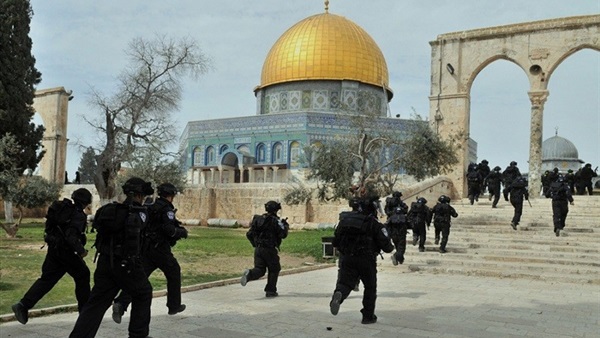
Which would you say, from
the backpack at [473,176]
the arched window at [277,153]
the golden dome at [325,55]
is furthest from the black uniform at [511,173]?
the golden dome at [325,55]

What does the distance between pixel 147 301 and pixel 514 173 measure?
14178mm

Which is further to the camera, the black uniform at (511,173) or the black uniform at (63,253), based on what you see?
the black uniform at (511,173)

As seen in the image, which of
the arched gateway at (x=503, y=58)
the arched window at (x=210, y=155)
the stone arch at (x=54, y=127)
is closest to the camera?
the arched gateway at (x=503, y=58)

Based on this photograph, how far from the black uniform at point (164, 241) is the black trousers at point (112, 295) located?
3.48ft

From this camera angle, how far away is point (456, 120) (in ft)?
69.8

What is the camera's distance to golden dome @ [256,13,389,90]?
43.7 m

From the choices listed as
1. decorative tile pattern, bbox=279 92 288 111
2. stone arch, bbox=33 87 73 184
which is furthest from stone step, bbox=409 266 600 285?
decorative tile pattern, bbox=279 92 288 111

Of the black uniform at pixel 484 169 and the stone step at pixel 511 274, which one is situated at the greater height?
the black uniform at pixel 484 169

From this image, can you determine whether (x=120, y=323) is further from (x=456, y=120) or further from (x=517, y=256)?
(x=456, y=120)

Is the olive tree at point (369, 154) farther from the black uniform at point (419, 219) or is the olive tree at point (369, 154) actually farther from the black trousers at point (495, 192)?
the black uniform at point (419, 219)

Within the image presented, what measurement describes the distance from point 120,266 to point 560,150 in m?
54.7

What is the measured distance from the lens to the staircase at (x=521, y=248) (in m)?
10.9

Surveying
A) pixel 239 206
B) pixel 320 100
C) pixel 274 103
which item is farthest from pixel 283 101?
pixel 239 206

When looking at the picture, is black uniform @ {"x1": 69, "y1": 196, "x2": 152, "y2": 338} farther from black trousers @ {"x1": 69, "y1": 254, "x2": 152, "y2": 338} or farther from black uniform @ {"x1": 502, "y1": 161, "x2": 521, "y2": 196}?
black uniform @ {"x1": 502, "y1": 161, "x2": 521, "y2": 196}
